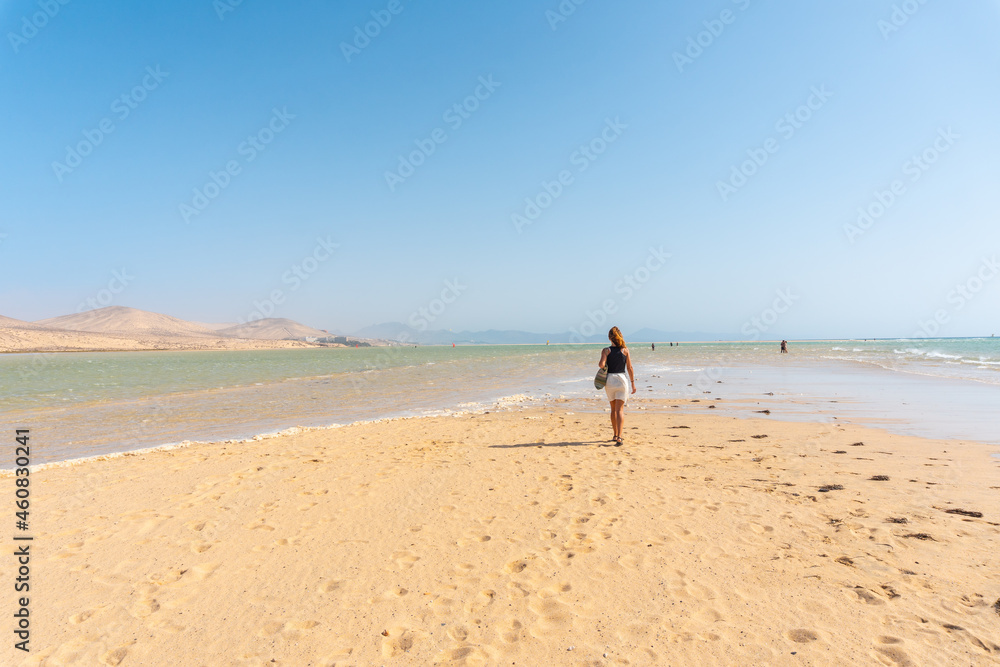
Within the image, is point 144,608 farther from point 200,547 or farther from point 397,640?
point 397,640

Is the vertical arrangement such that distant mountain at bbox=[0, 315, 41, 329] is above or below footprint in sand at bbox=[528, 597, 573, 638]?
above

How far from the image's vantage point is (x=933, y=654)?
9.94ft

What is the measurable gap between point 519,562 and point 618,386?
5824mm

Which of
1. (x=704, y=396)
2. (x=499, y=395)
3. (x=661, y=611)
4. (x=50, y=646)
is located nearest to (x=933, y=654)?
(x=661, y=611)

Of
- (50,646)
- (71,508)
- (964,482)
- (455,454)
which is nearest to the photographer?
(50,646)

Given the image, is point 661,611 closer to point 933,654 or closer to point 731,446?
point 933,654

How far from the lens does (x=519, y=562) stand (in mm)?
4426

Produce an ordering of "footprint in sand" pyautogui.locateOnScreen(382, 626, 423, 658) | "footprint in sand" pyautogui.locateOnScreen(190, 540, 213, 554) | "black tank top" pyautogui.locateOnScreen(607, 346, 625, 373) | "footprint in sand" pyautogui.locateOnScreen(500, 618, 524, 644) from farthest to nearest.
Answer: "black tank top" pyautogui.locateOnScreen(607, 346, 625, 373), "footprint in sand" pyautogui.locateOnScreen(190, 540, 213, 554), "footprint in sand" pyautogui.locateOnScreen(500, 618, 524, 644), "footprint in sand" pyautogui.locateOnScreen(382, 626, 423, 658)

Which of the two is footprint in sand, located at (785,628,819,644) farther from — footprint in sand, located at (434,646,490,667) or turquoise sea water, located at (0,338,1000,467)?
turquoise sea water, located at (0,338,1000,467)

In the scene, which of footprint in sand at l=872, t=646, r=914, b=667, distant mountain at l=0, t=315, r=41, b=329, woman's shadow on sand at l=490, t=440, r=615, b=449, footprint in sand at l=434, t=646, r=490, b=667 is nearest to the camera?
footprint in sand at l=872, t=646, r=914, b=667

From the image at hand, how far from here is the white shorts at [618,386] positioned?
381 inches

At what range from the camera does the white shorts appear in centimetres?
967

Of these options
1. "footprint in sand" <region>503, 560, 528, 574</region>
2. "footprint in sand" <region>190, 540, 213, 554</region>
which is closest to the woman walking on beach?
"footprint in sand" <region>503, 560, 528, 574</region>

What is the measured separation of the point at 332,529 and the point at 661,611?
3.52 meters
